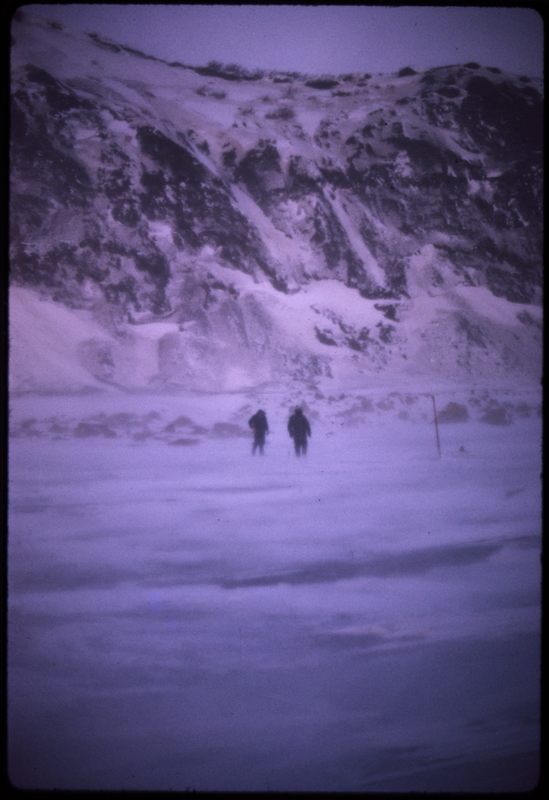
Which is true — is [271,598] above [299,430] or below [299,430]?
below

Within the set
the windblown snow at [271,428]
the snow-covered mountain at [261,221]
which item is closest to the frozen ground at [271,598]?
the windblown snow at [271,428]

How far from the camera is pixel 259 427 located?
3111mm

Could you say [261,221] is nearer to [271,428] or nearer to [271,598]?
[271,428]

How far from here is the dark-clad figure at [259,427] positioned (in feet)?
10.1

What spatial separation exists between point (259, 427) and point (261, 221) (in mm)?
1159

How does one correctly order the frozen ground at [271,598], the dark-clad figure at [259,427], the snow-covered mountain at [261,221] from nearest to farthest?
the frozen ground at [271,598], the snow-covered mountain at [261,221], the dark-clad figure at [259,427]

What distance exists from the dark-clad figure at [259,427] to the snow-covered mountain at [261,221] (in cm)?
18

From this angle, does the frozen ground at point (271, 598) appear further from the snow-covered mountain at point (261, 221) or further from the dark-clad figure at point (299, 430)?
the snow-covered mountain at point (261, 221)

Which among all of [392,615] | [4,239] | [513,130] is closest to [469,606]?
[392,615]

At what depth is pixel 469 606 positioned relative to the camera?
2.82 meters

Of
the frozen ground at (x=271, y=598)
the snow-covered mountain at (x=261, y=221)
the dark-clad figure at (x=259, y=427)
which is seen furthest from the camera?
the dark-clad figure at (x=259, y=427)

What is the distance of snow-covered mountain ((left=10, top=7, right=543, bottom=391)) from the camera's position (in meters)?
2.92

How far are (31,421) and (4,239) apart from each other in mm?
753

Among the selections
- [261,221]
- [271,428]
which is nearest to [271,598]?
[271,428]
